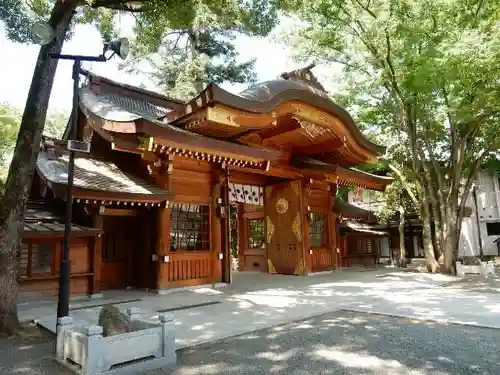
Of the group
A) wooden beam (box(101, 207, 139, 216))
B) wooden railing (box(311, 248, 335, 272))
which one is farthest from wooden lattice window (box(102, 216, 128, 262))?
wooden railing (box(311, 248, 335, 272))

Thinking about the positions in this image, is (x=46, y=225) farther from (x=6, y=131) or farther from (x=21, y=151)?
(x=6, y=131)

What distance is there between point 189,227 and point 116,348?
19.6ft

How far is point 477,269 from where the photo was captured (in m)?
11.6

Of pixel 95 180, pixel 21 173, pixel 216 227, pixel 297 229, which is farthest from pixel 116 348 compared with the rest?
pixel 297 229

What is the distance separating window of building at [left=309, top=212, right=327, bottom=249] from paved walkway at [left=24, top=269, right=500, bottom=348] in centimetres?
302

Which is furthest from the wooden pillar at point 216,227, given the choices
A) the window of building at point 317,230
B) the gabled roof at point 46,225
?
the window of building at point 317,230

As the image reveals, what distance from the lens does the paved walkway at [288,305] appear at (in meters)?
5.70

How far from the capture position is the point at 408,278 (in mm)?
11227

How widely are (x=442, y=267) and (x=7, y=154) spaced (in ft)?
77.0

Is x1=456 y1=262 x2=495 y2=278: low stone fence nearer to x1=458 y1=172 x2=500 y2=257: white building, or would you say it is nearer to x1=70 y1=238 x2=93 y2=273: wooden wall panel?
x1=70 y1=238 x2=93 y2=273: wooden wall panel

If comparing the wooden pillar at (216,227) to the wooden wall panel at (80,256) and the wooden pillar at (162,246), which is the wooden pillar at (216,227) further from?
the wooden wall panel at (80,256)

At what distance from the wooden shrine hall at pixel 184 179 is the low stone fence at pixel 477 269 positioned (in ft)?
12.9

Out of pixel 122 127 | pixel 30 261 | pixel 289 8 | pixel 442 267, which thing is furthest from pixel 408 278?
pixel 30 261

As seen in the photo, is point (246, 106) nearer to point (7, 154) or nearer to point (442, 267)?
point (442, 267)
